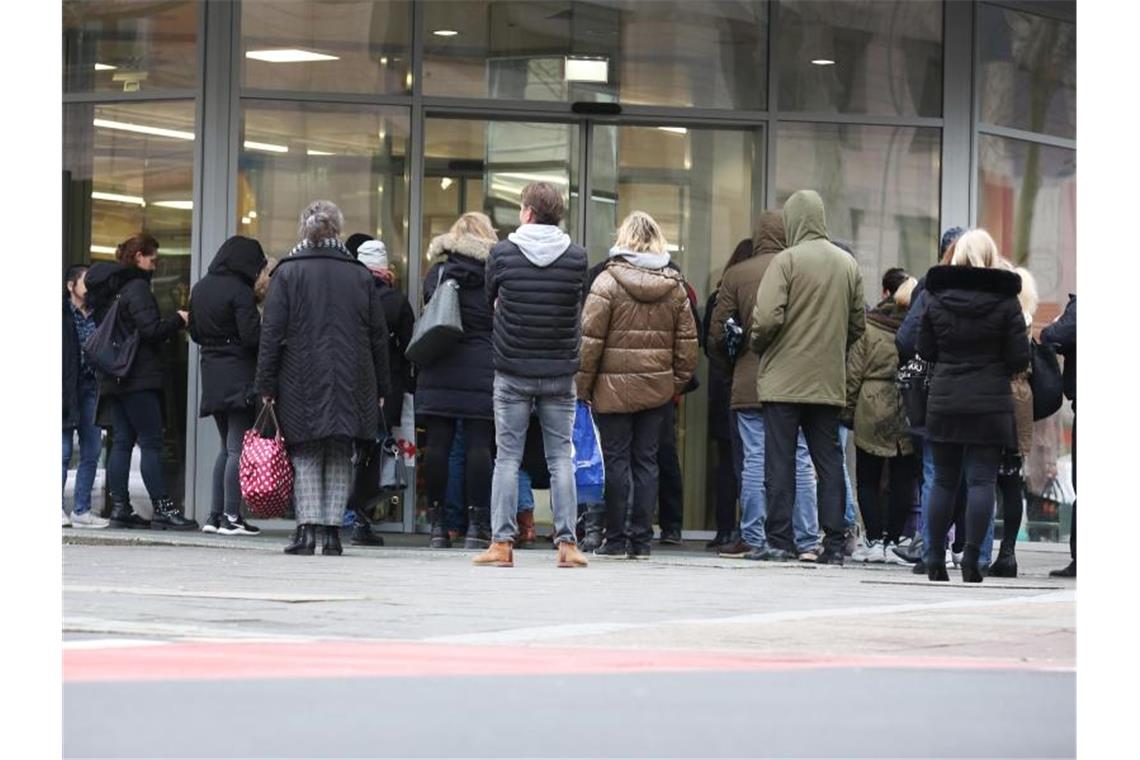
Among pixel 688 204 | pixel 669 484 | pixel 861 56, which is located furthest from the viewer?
pixel 861 56

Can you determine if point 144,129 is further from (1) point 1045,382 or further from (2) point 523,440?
(1) point 1045,382

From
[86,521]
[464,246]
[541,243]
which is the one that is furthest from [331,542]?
[86,521]

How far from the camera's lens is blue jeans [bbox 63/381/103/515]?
14.9 meters

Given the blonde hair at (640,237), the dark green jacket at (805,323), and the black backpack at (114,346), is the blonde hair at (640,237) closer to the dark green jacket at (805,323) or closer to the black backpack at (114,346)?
the dark green jacket at (805,323)

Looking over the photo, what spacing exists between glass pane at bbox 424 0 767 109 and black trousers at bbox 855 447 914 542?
141 inches

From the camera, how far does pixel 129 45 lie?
15664mm

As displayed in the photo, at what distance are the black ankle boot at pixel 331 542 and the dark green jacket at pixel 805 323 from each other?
8.03 ft

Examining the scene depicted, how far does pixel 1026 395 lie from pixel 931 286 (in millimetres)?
→ 1733

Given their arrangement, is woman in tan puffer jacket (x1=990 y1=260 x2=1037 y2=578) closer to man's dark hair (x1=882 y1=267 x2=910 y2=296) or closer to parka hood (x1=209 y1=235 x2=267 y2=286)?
man's dark hair (x1=882 y1=267 x2=910 y2=296)

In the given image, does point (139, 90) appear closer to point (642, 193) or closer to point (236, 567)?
point (642, 193)

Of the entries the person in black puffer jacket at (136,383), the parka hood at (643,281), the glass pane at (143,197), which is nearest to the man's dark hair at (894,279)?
the parka hood at (643,281)

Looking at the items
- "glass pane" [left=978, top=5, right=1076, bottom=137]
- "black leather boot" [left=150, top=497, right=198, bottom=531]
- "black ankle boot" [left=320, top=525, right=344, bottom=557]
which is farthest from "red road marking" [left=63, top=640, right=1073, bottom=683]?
"glass pane" [left=978, top=5, right=1076, bottom=137]

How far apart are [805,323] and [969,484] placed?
1.86 m
